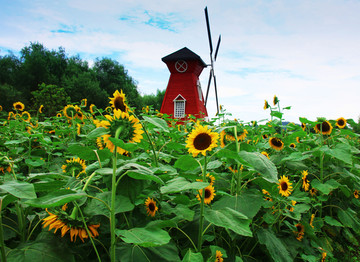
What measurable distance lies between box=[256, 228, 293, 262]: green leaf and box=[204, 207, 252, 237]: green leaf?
39 cm

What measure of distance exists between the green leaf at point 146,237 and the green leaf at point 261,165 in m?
0.41

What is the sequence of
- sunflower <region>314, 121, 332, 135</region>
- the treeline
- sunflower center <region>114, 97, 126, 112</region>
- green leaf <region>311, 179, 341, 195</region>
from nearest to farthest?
sunflower center <region>114, 97, 126, 112</region>
green leaf <region>311, 179, 341, 195</region>
sunflower <region>314, 121, 332, 135</region>
the treeline

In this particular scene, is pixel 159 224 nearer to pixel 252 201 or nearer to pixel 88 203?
pixel 88 203

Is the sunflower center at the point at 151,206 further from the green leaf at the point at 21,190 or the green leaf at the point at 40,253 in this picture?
the green leaf at the point at 21,190

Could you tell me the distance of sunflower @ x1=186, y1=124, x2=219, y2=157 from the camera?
3.63 ft

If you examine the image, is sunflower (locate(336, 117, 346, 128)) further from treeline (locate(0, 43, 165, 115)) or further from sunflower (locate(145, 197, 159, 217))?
treeline (locate(0, 43, 165, 115))

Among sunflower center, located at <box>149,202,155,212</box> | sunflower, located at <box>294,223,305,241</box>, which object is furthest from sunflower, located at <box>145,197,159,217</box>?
sunflower, located at <box>294,223,305,241</box>

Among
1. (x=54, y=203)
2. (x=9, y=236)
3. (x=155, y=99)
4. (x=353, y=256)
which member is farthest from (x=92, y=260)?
(x=155, y=99)

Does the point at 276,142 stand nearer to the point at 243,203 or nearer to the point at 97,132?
the point at 243,203

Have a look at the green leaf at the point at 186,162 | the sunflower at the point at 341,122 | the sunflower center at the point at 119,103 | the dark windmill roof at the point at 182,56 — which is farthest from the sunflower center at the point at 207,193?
the dark windmill roof at the point at 182,56

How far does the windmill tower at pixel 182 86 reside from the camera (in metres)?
15.3

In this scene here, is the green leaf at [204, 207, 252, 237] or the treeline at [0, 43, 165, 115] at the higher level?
the treeline at [0, 43, 165, 115]

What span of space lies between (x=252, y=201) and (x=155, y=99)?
126ft

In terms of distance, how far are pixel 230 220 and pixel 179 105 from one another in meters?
14.6
